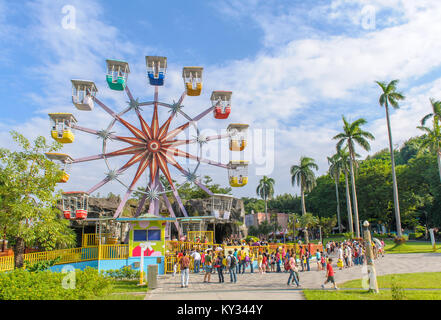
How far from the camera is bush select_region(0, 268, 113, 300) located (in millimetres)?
9961

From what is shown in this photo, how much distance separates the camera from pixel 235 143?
104 ft

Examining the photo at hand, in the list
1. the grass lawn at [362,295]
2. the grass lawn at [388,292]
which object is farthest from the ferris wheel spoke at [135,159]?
the grass lawn at [362,295]

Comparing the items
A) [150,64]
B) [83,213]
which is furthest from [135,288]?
[150,64]

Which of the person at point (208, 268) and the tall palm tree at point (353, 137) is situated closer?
the person at point (208, 268)

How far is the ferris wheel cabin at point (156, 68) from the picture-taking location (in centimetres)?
2992

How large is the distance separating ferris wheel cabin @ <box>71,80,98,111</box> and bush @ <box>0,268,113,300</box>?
19532 millimetres

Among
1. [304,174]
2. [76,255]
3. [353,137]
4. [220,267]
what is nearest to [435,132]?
[353,137]

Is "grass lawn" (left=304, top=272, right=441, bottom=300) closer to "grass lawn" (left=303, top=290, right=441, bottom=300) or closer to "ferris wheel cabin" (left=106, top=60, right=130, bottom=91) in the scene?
"grass lawn" (left=303, top=290, right=441, bottom=300)

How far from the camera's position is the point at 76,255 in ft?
70.6

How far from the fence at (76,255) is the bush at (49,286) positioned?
7.71 metres

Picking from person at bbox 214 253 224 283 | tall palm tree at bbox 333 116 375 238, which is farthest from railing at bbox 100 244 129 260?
tall palm tree at bbox 333 116 375 238

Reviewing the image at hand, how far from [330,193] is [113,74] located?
181 ft

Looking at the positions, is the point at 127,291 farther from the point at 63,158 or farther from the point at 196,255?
the point at 63,158

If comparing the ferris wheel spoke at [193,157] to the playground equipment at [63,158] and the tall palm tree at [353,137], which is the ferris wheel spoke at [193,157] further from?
the tall palm tree at [353,137]
